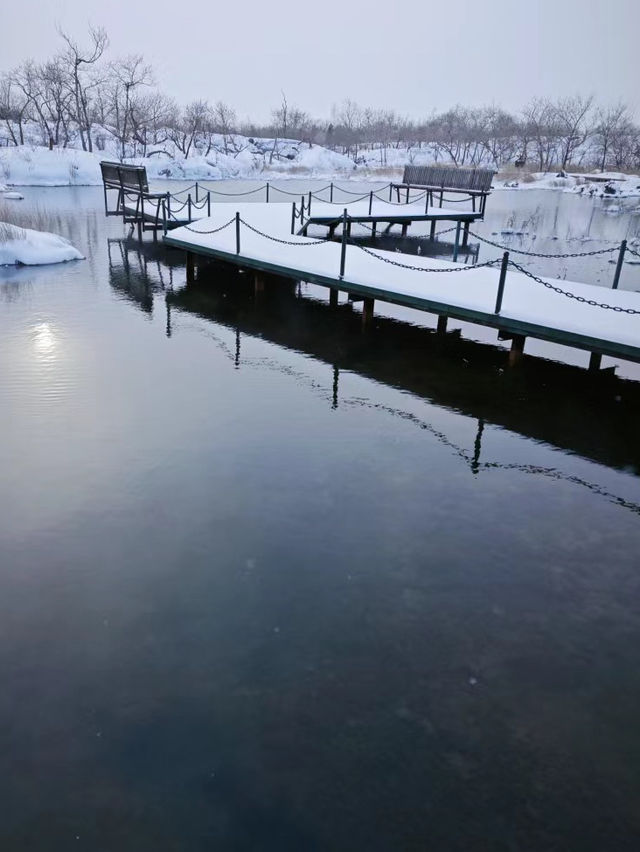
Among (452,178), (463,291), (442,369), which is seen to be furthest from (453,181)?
(442,369)

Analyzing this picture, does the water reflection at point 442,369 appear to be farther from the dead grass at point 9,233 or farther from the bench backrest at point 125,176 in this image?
the bench backrest at point 125,176

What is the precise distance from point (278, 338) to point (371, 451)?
5033 mm

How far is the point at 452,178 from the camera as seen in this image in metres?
28.7

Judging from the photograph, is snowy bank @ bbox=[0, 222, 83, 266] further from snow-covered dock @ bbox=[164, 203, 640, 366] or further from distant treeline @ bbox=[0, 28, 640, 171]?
distant treeline @ bbox=[0, 28, 640, 171]

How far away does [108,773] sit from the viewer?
3.84 m

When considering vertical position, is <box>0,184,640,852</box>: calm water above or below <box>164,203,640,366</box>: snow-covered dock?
below

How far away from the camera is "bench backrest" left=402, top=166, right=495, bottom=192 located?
27.4 meters

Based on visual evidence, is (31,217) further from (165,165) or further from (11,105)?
(11,105)

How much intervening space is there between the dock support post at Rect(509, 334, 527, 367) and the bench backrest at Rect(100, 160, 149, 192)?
14.7 meters

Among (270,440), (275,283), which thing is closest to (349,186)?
(275,283)

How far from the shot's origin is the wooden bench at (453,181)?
27.4m

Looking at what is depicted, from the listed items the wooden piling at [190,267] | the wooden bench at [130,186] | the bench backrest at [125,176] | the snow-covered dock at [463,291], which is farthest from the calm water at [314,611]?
the bench backrest at [125,176]

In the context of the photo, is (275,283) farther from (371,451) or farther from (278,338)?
(371,451)

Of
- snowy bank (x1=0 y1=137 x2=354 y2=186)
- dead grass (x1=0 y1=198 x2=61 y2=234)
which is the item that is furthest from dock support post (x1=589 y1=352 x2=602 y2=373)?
snowy bank (x1=0 y1=137 x2=354 y2=186)
